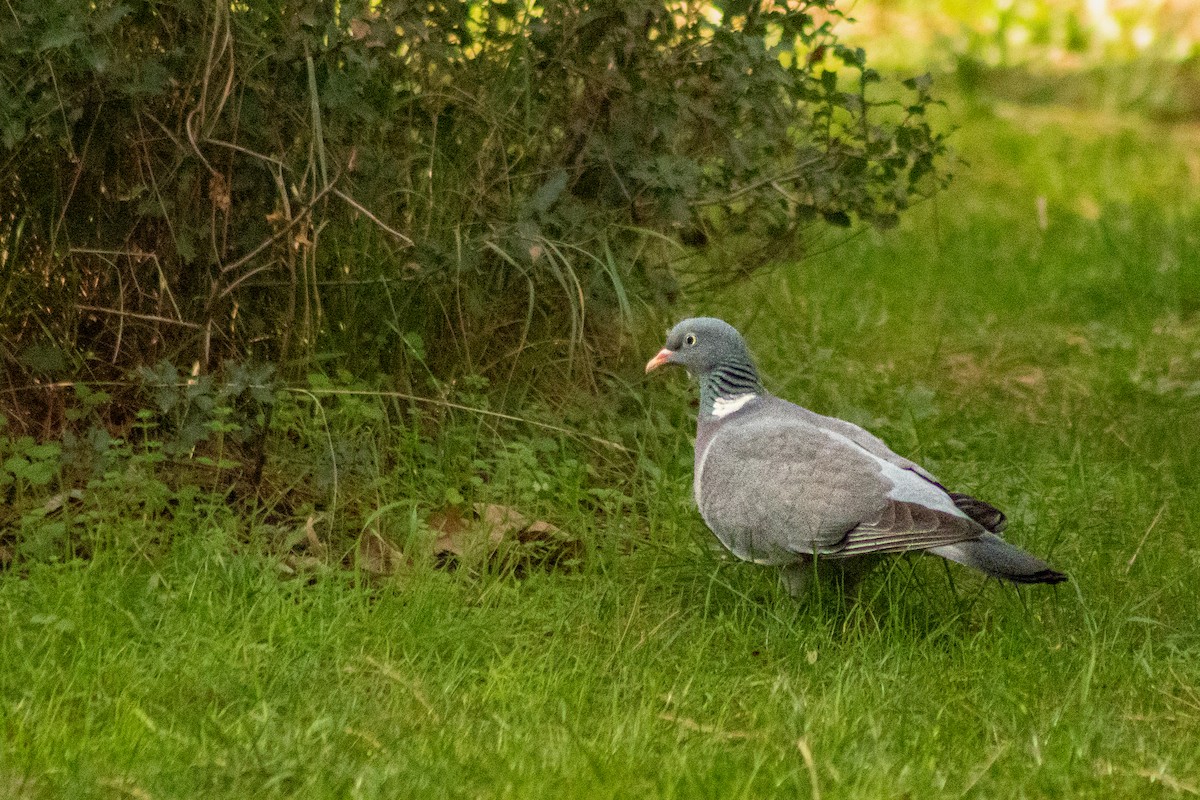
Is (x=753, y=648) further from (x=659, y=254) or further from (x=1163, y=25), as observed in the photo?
(x=1163, y=25)

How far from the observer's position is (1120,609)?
3787mm

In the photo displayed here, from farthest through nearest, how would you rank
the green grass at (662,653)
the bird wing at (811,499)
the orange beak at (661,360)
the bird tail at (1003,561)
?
the orange beak at (661,360) < the bird wing at (811,499) < the bird tail at (1003,561) < the green grass at (662,653)

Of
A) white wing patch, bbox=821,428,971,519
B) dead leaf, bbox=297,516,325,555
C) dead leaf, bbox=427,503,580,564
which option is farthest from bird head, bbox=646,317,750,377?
dead leaf, bbox=297,516,325,555

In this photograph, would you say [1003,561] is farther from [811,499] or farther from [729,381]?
[729,381]

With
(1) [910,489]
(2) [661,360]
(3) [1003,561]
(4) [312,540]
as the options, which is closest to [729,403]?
(2) [661,360]

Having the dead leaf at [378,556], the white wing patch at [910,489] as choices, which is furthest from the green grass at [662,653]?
the white wing patch at [910,489]

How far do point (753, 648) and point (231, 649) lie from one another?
1.11 m

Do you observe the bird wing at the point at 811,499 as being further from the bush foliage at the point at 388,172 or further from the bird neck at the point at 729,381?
the bush foliage at the point at 388,172

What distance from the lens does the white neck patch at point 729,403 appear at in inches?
153

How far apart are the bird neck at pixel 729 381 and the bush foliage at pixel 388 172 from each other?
1.12ft

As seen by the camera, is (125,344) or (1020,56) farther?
(1020,56)

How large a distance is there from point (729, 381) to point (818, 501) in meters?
0.49

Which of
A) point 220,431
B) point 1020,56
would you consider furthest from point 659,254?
point 1020,56

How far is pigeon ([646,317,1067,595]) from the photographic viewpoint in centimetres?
340
